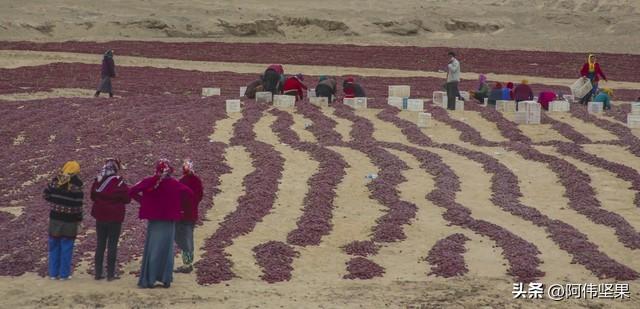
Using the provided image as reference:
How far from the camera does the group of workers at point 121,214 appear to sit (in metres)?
15.2

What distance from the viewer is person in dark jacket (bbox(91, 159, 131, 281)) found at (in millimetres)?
15500

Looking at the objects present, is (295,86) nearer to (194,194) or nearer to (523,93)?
(523,93)

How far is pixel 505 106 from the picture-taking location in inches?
1325

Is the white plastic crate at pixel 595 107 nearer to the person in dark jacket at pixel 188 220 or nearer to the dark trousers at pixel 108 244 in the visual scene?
the person in dark jacket at pixel 188 220

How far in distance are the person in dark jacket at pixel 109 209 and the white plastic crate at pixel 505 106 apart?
1990 centimetres

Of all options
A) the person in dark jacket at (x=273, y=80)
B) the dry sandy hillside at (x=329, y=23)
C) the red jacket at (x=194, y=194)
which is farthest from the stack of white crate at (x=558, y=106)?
the dry sandy hillside at (x=329, y=23)

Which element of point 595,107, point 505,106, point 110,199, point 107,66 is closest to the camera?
point 110,199

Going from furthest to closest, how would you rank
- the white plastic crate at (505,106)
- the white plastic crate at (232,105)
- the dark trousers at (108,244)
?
the white plastic crate at (505,106)
the white plastic crate at (232,105)
the dark trousers at (108,244)

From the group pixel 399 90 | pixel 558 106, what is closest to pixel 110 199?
pixel 558 106

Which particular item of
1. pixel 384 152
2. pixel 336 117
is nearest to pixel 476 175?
pixel 384 152

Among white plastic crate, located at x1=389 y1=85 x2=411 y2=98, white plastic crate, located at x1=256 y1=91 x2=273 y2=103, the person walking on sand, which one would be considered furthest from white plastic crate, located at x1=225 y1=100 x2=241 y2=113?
white plastic crate, located at x1=389 y1=85 x2=411 y2=98

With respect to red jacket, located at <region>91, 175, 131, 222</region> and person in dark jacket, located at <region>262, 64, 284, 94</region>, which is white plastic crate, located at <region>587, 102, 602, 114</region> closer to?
person in dark jacket, located at <region>262, 64, 284, 94</region>

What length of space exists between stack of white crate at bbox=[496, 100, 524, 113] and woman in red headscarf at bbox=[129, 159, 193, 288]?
19723 mm

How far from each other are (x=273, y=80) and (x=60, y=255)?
20326 millimetres
